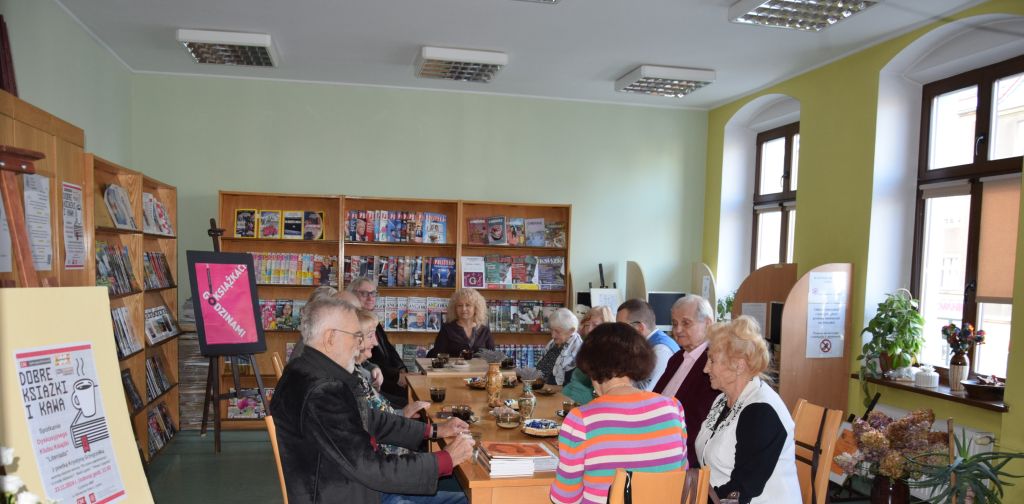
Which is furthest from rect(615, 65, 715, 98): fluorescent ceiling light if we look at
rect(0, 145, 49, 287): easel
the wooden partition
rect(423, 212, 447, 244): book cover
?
rect(0, 145, 49, 287): easel

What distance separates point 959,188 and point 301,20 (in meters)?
5.01

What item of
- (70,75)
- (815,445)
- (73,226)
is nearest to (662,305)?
(815,445)

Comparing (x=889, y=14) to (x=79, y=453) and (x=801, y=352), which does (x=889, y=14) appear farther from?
(x=79, y=453)

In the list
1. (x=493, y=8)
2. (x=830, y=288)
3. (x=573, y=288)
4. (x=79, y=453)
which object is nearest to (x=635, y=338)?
(x=79, y=453)

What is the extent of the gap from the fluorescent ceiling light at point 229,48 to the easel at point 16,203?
10.6 feet

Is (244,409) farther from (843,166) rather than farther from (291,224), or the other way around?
(843,166)

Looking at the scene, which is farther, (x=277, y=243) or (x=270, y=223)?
(x=277, y=243)

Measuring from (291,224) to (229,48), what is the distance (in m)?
1.74

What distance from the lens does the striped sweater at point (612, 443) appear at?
210 cm

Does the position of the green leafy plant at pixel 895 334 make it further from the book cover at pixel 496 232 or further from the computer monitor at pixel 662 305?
the book cover at pixel 496 232

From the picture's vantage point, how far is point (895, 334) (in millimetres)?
4609

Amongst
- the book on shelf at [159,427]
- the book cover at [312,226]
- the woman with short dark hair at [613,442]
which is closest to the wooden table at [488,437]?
the woman with short dark hair at [613,442]

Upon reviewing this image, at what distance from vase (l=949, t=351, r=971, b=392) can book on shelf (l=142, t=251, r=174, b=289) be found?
232 inches

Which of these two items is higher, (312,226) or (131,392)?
(312,226)
